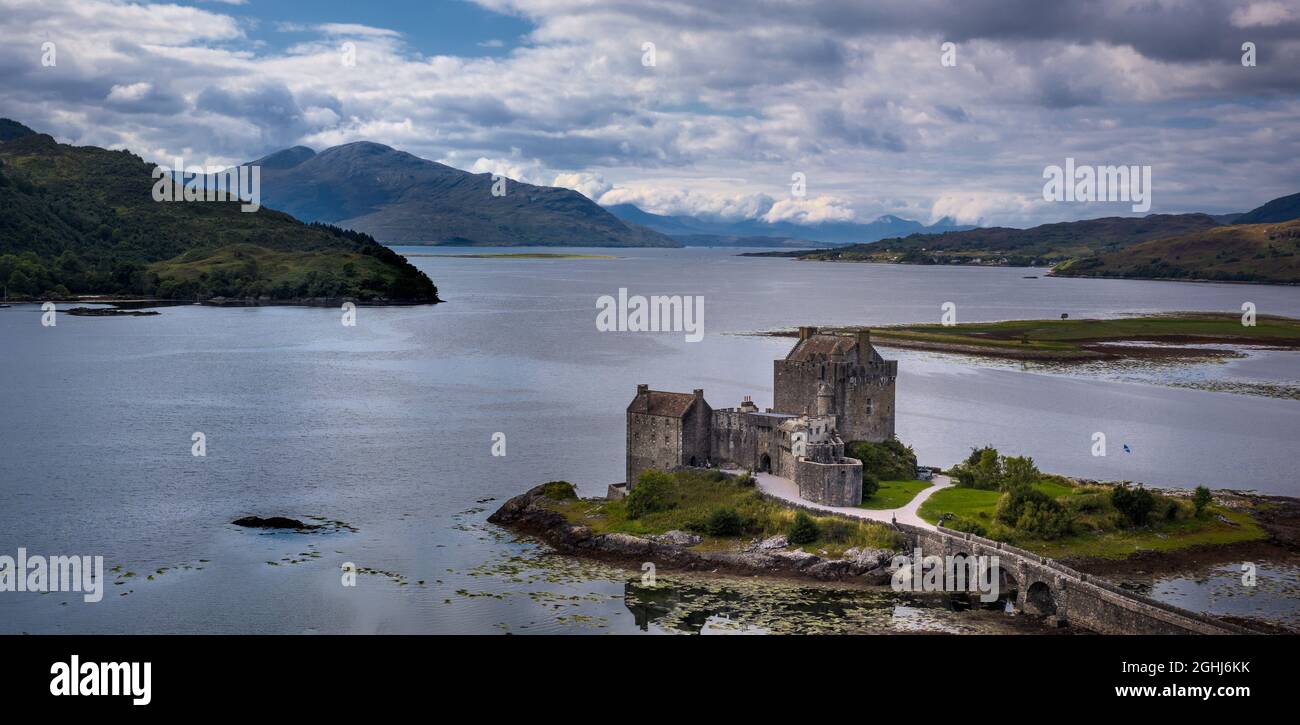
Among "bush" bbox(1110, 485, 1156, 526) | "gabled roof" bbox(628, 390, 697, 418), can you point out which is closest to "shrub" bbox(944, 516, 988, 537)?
"bush" bbox(1110, 485, 1156, 526)

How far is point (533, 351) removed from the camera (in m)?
139

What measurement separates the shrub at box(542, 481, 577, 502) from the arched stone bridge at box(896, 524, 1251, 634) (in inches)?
753

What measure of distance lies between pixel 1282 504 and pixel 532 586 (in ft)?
144

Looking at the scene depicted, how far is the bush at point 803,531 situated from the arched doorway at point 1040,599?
9955 mm

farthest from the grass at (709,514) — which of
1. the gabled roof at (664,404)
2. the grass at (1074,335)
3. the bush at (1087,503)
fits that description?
the grass at (1074,335)

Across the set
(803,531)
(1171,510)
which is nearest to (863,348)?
(803,531)

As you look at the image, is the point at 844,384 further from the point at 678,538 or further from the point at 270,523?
the point at 270,523

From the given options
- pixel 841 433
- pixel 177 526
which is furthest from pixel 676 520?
pixel 177 526

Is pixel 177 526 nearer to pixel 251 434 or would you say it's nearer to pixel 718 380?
pixel 251 434

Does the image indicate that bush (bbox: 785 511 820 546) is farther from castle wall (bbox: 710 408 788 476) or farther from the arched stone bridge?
castle wall (bbox: 710 408 788 476)

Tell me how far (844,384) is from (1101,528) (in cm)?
1591

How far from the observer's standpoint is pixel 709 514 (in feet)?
180

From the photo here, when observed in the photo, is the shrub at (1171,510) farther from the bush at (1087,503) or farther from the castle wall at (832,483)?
the castle wall at (832,483)

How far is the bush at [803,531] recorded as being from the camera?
5206 centimetres
